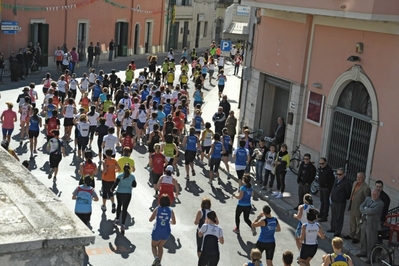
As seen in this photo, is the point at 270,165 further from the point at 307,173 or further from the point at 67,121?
the point at 67,121

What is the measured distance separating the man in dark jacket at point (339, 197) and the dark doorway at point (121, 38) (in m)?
34.7

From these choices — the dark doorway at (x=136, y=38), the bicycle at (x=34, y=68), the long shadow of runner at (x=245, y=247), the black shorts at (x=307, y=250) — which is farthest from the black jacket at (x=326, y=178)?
the dark doorway at (x=136, y=38)

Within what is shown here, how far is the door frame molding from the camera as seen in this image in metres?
18.7

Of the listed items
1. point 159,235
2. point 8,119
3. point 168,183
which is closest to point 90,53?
point 8,119

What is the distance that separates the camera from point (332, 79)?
20828 mm

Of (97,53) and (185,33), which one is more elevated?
(185,33)

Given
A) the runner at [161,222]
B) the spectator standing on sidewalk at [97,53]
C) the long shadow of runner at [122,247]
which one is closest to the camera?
the runner at [161,222]

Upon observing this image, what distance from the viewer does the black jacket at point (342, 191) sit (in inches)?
636

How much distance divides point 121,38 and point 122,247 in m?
36.8

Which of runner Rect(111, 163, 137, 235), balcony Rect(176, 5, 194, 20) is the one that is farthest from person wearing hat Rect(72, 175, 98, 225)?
balcony Rect(176, 5, 194, 20)

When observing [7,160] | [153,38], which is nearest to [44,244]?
[7,160]

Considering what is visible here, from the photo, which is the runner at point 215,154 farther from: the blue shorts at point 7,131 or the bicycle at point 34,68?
the bicycle at point 34,68

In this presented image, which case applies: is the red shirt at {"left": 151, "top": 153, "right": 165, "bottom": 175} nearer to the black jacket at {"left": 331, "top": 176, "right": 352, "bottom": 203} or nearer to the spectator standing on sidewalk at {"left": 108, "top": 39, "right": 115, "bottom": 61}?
the black jacket at {"left": 331, "top": 176, "right": 352, "bottom": 203}

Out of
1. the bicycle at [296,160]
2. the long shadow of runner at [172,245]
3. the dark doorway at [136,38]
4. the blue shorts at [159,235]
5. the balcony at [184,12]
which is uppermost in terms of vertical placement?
the balcony at [184,12]
